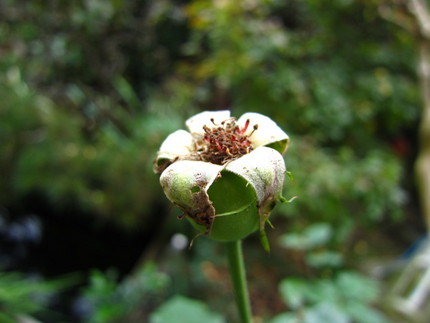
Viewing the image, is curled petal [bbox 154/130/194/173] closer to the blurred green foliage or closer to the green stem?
the green stem

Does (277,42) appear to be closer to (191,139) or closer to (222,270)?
(222,270)

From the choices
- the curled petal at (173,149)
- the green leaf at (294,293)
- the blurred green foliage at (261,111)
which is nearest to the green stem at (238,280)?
the curled petal at (173,149)

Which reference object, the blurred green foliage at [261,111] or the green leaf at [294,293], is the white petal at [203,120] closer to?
the green leaf at [294,293]

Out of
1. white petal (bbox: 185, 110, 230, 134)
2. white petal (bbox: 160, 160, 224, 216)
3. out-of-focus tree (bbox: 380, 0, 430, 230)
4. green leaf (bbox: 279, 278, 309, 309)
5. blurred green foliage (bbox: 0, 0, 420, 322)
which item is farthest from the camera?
blurred green foliage (bbox: 0, 0, 420, 322)

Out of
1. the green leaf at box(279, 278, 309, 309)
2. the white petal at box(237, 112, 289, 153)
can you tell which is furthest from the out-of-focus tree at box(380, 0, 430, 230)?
the white petal at box(237, 112, 289, 153)

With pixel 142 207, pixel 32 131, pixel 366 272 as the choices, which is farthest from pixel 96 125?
pixel 366 272

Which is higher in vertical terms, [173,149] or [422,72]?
[422,72]

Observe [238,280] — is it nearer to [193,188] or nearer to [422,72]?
[193,188]

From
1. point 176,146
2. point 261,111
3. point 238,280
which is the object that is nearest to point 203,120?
point 176,146
